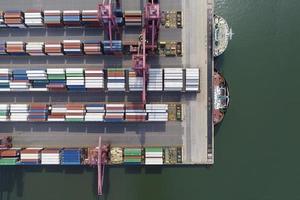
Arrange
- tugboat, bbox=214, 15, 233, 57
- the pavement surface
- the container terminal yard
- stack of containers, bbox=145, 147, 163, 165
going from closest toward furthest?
the container terminal yard
stack of containers, bbox=145, 147, 163, 165
the pavement surface
tugboat, bbox=214, 15, 233, 57

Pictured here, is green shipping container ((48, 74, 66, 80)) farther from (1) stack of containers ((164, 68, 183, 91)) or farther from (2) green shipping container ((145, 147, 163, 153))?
(2) green shipping container ((145, 147, 163, 153))

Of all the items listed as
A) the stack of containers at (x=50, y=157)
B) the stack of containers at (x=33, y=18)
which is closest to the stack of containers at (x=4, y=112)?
the stack of containers at (x=50, y=157)

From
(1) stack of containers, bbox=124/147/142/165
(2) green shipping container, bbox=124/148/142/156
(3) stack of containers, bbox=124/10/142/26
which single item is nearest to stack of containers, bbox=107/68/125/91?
(3) stack of containers, bbox=124/10/142/26

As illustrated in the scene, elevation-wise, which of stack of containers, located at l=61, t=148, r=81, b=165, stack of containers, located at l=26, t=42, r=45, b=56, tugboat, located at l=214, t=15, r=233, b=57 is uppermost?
tugboat, located at l=214, t=15, r=233, b=57

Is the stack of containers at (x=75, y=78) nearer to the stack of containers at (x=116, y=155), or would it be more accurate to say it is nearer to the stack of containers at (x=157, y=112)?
the stack of containers at (x=157, y=112)

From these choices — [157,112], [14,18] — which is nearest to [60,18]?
[14,18]

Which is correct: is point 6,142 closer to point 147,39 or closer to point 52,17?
point 52,17
